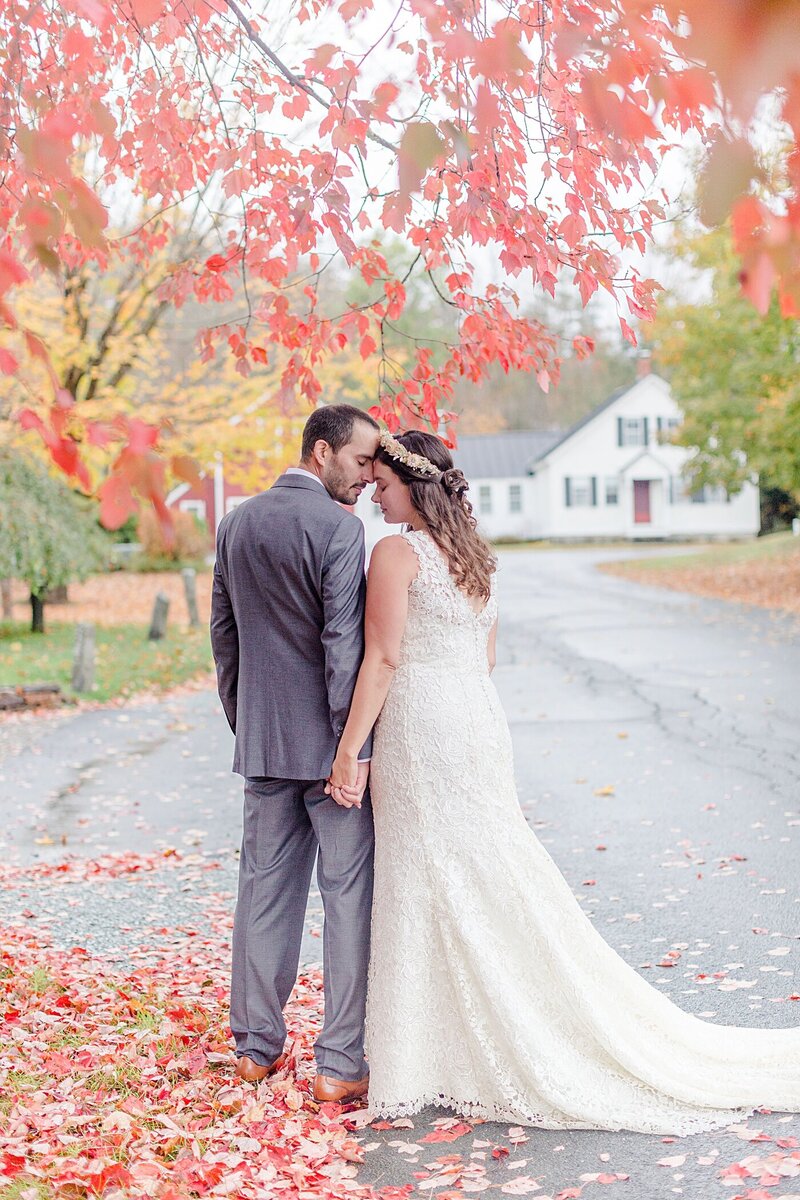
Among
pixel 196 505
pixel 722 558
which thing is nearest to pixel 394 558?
pixel 722 558

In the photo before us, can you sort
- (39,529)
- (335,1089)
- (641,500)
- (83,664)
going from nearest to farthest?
1. (335,1089)
2. (83,664)
3. (39,529)
4. (641,500)

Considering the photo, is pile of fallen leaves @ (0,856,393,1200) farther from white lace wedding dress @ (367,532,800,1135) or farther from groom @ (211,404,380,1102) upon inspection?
white lace wedding dress @ (367,532,800,1135)

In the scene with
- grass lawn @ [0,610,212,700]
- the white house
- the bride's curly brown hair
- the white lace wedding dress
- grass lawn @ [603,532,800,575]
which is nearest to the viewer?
the white lace wedding dress

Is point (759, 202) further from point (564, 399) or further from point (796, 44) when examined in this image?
point (564, 399)

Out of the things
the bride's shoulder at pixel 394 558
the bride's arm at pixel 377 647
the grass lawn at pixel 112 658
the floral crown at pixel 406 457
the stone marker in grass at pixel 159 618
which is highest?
the floral crown at pixel 406 457

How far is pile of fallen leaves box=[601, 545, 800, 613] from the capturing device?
80.4 ft

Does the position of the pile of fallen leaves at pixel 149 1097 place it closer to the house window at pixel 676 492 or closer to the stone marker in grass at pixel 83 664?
the stone marker in grass at pixel 83 664

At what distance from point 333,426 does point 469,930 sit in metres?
1.73

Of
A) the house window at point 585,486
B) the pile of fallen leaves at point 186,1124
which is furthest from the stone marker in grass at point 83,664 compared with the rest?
the house window at point 585,486

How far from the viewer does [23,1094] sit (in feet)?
13.7

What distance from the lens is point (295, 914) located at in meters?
4.35

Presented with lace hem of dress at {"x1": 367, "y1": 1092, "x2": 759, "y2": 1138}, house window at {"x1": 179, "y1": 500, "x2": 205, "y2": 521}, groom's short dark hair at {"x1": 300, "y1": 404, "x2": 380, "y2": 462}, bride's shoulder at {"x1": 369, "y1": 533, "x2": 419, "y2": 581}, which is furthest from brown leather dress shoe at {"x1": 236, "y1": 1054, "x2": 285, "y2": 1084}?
house window at {"x1": 179, "y1": 500, "x2": 205, "y2": 521}

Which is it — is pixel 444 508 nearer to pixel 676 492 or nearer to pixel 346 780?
pixel 346 780

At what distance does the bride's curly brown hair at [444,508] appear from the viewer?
424 cm
